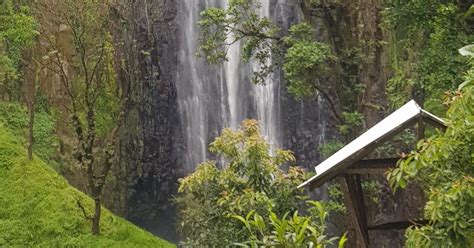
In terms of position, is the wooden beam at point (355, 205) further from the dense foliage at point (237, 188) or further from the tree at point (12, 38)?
the tree at point (12, 38)

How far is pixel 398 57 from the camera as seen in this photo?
10555mm

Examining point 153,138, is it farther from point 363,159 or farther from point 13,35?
point 363,159

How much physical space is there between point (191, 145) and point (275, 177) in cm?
1145

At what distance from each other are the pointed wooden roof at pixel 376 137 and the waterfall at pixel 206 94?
482 inches

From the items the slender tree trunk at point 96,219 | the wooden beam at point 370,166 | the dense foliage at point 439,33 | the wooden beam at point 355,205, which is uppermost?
the dense foliage at point 439,33

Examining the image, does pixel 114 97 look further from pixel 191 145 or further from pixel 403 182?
pixel 403 182

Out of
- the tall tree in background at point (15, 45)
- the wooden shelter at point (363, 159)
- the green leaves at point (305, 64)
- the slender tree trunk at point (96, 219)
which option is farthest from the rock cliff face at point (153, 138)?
the wooden shelter at point (363, 159)

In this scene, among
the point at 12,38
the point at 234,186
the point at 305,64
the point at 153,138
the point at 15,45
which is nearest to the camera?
the point at 234,186

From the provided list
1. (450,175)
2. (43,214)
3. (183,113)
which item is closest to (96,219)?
(43,214)

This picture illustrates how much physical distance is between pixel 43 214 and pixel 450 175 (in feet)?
25.8

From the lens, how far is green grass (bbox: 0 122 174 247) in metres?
8.88

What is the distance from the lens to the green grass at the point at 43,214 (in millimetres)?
8875

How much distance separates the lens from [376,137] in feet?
14.6

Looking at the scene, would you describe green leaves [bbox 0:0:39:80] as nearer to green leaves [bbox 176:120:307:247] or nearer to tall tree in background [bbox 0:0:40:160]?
tall tree in background [bbox 0:0:40:160]
